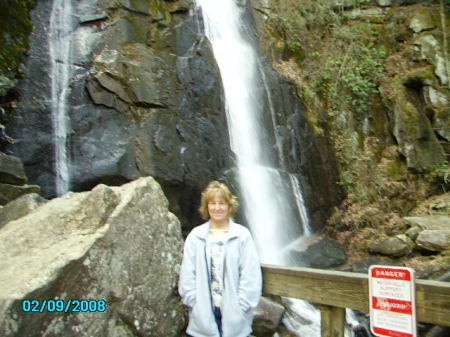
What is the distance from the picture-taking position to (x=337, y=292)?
285cm

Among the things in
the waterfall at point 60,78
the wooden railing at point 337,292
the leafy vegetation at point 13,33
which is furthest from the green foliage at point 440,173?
the leafy vegetation at point 13,33

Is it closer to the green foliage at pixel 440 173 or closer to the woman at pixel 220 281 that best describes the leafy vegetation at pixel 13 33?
the woman at pixel 220 281

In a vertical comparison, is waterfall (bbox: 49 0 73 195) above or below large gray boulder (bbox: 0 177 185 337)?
above

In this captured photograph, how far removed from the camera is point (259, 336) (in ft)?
14.3

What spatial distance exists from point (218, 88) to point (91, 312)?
7107 mm

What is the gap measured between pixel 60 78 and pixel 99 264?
21.3ft

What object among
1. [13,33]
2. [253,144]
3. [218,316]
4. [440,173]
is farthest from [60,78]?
[440,173]

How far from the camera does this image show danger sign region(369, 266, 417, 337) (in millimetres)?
2078

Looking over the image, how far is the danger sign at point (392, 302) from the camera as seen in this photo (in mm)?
2078

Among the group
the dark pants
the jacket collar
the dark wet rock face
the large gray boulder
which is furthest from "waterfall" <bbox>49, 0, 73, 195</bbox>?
the dark pants

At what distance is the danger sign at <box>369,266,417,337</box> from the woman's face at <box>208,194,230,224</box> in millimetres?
1141

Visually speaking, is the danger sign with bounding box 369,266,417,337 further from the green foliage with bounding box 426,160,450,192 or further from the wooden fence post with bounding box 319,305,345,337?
the green foliage with bounding box 426,160,450,192

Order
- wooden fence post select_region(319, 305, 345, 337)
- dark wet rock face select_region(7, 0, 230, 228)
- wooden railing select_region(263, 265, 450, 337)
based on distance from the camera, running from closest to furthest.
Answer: wooden railing select_region(263, 265, 450, 337)
wooden fence post select_region(319, 305, 345, 337)
dark wet rock face select_region(7, 0, 230, 228)

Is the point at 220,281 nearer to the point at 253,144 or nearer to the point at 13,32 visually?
the point at 253,144
